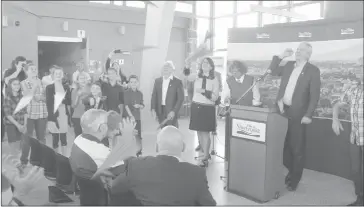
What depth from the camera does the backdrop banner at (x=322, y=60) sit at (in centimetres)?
290

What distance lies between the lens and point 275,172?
8.36 ft

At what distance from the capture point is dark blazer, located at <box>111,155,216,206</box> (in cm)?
128

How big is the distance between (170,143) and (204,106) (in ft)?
6.37

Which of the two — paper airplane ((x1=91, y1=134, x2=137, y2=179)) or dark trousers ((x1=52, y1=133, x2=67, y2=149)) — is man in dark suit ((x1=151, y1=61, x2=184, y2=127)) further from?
paper airplane ((x1=91, y1=134, x2=137, y2=179))

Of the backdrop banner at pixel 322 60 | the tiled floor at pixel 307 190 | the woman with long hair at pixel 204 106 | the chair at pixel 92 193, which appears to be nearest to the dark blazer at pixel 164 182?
the chair at pixel 92 193

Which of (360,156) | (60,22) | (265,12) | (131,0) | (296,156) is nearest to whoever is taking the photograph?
(131,0)

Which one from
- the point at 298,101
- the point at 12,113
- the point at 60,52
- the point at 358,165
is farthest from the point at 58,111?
the point at 358,165

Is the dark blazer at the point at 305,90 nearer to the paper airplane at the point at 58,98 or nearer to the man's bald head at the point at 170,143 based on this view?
the man's bald head at the point at 170,143

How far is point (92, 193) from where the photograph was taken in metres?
1.46

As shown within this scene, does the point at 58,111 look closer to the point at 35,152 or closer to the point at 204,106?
the point at 35,152

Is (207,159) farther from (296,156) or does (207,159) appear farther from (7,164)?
(7,164)

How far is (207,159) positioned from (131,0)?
2.82m

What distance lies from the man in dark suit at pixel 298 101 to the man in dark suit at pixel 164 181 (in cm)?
163

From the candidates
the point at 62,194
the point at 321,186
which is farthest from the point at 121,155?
the point at 321,186
